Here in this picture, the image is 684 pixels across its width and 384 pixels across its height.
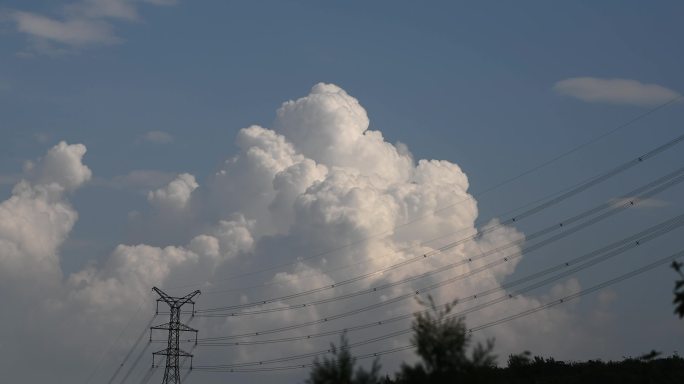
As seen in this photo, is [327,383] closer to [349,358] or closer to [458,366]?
[349,358]

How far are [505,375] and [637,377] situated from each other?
64.1ft

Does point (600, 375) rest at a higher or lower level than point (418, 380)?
higher

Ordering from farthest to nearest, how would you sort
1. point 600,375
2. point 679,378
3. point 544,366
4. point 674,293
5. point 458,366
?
point 544,366
point 600,375
point 679,378
point 458,366
point 674,293

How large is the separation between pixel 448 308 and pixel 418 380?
5.17 meters

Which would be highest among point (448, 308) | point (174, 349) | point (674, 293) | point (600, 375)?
point (174, 349)

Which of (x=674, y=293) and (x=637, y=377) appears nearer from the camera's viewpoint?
(x=674, y=293)

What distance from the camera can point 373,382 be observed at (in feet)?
224

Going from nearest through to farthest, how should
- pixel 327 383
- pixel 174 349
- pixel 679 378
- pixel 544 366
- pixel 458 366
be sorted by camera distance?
pixel 458 366, pixel 327 383, pixel 679 378, pixel 544 366, pixel 174 349

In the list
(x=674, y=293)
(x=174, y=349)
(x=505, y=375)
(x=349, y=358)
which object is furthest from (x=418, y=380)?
(x=174, y=349)

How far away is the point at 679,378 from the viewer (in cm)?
11044

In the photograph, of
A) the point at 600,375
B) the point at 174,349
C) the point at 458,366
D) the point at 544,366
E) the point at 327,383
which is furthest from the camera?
the point at 174,349

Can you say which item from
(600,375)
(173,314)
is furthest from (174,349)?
(600,375)

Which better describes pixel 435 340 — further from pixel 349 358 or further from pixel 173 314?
pixel 173 314

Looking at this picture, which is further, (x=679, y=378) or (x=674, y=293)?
(x=679, y=378)
